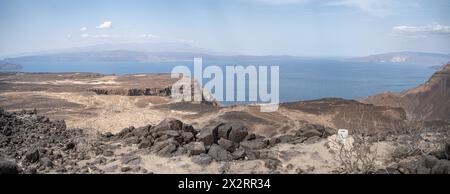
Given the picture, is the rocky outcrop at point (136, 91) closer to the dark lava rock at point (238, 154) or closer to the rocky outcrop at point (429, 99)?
the rocky outcrop at point (429, 99)

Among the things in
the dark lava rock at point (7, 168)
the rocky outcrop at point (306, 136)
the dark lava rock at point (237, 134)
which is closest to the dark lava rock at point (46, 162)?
the dark lava rock at point (7, 168)

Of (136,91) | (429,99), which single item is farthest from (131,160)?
(429,99)

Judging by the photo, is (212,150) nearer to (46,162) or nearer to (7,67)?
(46,162)

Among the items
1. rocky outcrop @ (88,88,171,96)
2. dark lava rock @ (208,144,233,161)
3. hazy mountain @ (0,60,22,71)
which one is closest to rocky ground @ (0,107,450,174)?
dark lava rock @ (208,144,233,161)

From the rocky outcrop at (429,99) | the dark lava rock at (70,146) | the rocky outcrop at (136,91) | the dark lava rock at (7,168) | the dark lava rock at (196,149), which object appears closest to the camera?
the dark lava rock at (7,168)
